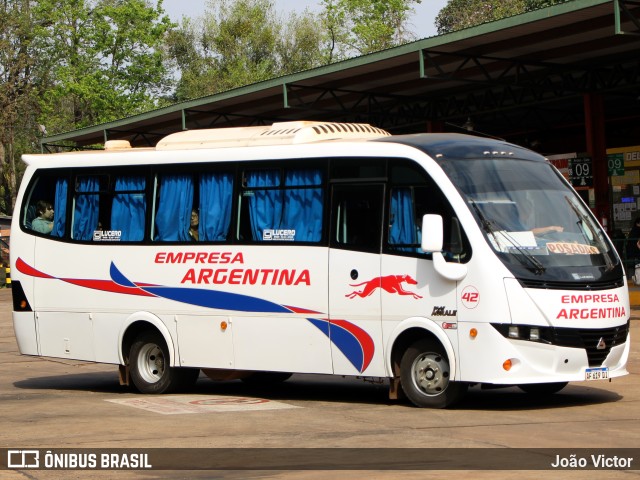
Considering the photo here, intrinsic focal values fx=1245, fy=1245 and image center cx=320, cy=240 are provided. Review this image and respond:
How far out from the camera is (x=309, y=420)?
12477 mm

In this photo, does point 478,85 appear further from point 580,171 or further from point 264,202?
point 264,202

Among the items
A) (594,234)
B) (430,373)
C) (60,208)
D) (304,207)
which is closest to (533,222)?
(594,234)

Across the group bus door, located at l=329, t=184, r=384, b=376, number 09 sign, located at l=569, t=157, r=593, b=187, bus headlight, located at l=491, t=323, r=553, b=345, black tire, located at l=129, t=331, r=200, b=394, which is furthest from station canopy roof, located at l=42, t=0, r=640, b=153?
bus headlight, located at l=491, t=323, r=553, b=345

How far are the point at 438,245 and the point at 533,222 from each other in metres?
1.12

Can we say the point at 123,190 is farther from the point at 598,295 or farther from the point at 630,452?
the point at 630,452

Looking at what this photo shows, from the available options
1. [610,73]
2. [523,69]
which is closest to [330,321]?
[523,69]

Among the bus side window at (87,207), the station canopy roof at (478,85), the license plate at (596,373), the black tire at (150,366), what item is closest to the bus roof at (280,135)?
the bus side window at (87,207)

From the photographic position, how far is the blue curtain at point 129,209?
16.0 meters

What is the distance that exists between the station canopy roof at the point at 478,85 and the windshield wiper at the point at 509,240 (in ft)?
39.9

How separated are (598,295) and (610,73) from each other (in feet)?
69.8

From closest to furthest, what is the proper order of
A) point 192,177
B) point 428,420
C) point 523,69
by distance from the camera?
point 428,420, point 192,177, point 523,69

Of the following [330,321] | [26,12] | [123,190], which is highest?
[26,12]

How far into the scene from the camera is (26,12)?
234 feet

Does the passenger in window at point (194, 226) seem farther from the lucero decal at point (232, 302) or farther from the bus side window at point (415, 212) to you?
the bus side window at point (415, 212)
